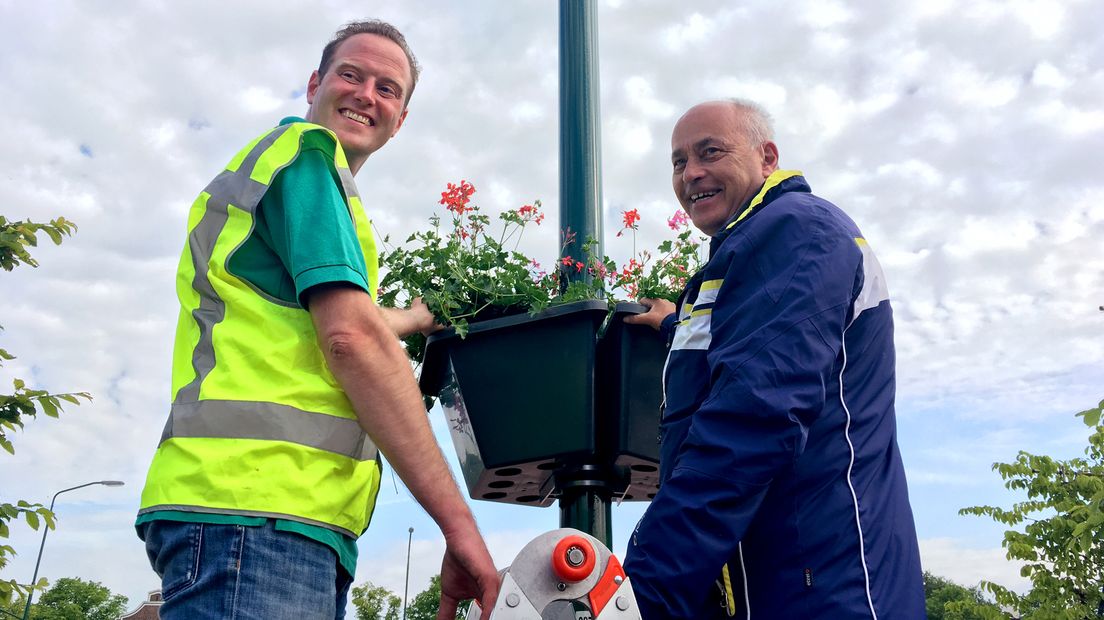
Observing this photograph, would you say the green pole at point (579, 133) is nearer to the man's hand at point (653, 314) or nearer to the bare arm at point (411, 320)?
the man's hand at point (653, 314)

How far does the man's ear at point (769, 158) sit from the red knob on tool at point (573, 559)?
4.46 feet

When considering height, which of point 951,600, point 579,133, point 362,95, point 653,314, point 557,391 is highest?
point 951,600

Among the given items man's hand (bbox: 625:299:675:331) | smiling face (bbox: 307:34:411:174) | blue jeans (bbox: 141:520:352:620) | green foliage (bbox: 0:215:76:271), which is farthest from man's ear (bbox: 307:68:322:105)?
green foliage (bbox: 0:215:76:271)

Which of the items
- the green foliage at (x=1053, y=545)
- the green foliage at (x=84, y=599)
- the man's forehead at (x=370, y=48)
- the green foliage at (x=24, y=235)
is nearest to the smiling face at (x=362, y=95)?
the man's forehead at (x=370, y=48)

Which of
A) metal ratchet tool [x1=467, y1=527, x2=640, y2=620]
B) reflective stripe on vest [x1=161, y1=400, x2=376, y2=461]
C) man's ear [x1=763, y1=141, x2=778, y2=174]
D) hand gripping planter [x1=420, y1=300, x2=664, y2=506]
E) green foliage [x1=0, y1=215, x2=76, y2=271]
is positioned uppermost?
green foliage [x1=0, y1=215, x2=76, y2=271]

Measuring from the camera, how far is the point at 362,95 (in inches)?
75.0

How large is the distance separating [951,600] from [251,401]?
33674 millimetres

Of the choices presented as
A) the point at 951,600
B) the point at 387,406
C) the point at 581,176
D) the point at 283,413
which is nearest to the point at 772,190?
the point at 581,176

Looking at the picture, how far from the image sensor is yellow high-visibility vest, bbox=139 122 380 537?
1355 millimetres

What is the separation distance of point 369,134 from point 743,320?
905 mm

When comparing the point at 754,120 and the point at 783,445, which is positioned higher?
the point at 754,120

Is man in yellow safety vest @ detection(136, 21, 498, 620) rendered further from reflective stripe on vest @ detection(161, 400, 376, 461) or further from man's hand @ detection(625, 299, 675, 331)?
man's hand @ detection(625, 299, 675, 331)

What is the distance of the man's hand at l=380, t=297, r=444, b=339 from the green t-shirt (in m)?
0.50

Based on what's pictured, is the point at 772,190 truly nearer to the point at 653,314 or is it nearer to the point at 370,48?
the point at 653,314
